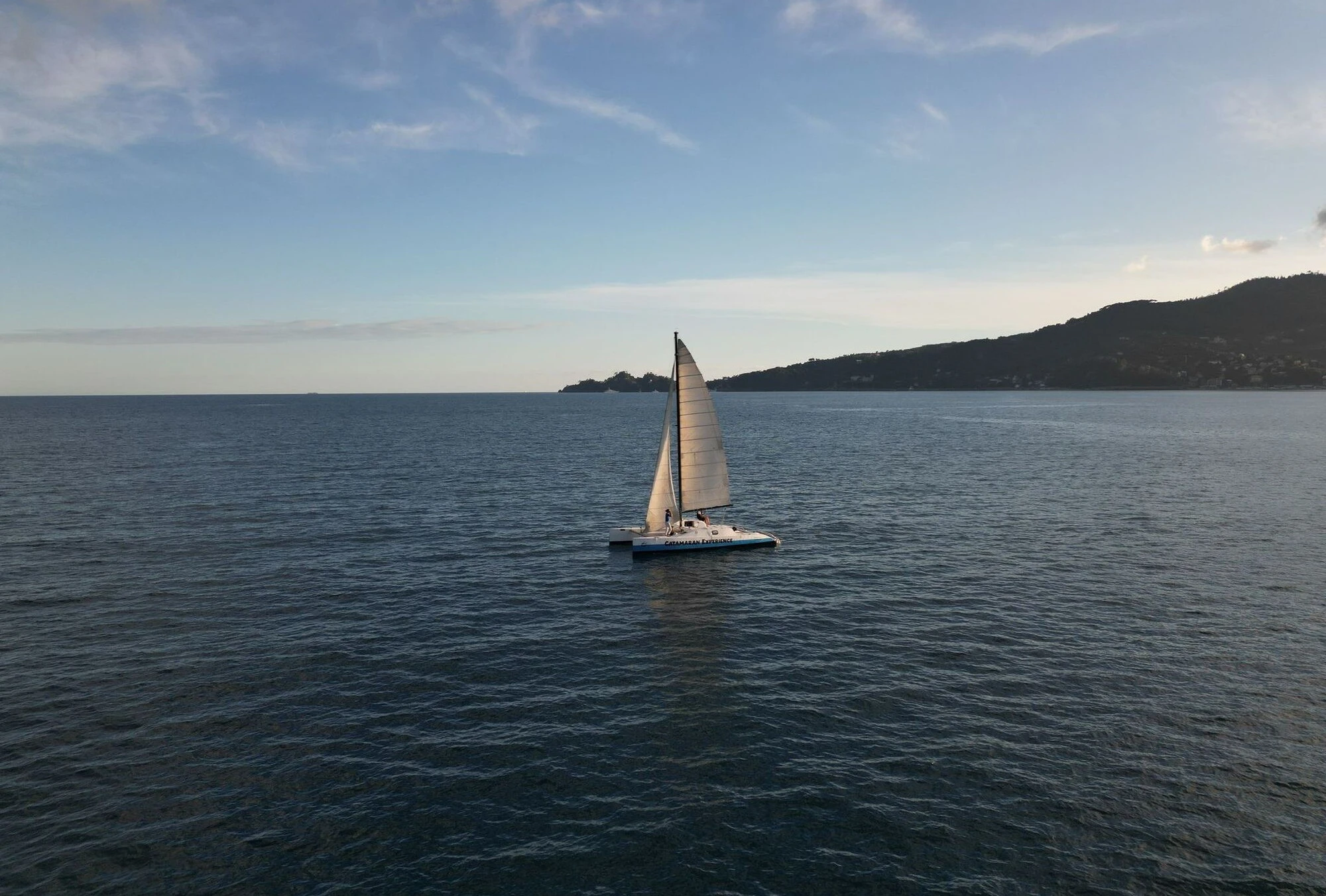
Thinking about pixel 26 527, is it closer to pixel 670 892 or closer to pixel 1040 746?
pixel 670 892

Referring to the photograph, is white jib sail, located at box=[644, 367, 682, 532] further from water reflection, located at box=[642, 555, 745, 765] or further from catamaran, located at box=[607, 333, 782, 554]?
water reflection, located at box=[642, 555, 745, 765]

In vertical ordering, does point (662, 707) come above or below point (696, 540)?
below

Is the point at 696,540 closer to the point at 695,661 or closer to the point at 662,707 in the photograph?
the point at 695,661

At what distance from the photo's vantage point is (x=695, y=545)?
2478 inches

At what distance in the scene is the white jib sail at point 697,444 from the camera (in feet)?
203

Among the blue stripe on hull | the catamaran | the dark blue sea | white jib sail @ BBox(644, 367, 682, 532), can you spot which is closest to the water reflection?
the dark blue sea

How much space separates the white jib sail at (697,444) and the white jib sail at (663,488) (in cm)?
102

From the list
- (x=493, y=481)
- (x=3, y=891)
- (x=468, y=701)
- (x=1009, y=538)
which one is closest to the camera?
(x=3, y=891)

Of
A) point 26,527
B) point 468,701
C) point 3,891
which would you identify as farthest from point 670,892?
point 26,527

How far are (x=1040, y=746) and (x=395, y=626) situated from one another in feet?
116

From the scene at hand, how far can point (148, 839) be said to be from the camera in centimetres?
2403

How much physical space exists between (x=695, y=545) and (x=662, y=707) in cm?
2969

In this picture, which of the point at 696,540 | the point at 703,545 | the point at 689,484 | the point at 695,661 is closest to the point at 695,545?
the point at 696,540

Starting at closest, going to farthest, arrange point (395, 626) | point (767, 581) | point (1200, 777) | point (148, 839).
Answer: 1. point (148, 839)
2. point (1200, 777)
3. point (395, 626)
4. point (767, 581)
